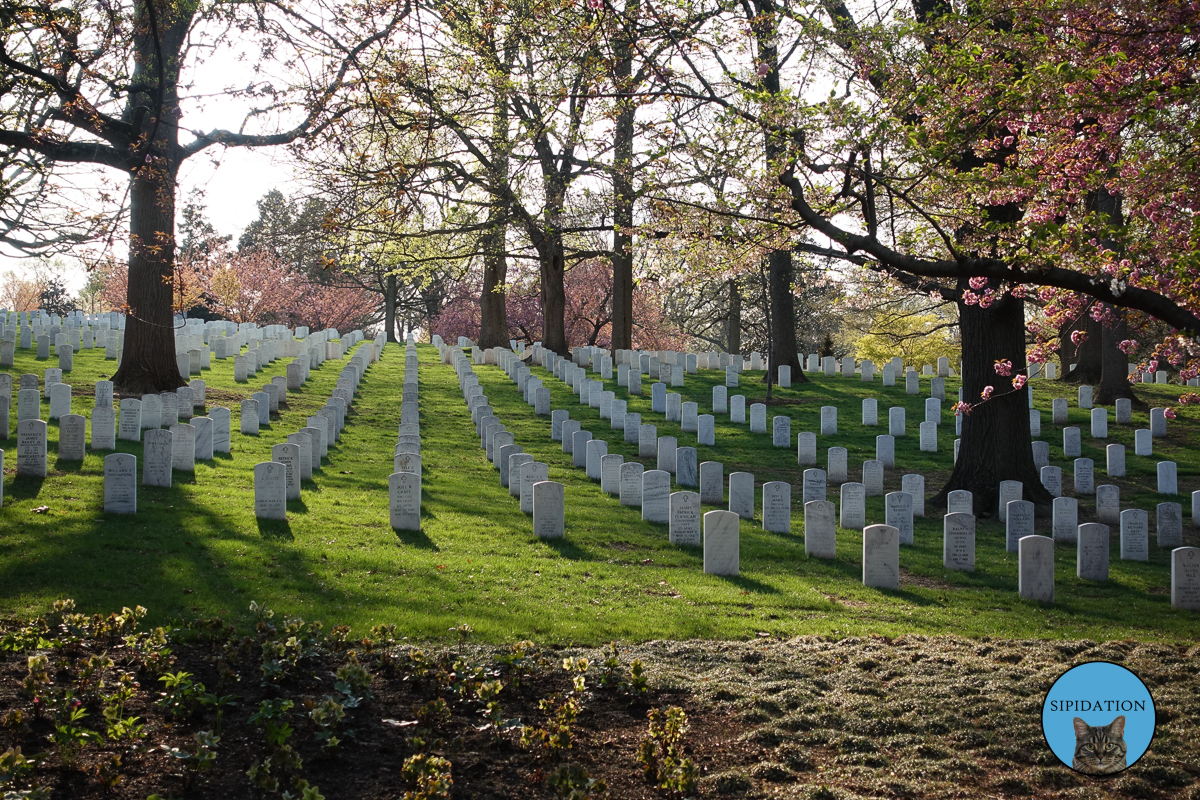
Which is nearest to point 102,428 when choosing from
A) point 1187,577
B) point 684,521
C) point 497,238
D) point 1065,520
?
point 684,521

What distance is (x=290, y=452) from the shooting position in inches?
453

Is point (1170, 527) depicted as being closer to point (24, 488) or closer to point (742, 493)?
point (742, 493)

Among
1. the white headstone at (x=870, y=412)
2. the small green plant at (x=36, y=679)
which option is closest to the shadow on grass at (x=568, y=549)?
the small green plant at (x=36, y=679)

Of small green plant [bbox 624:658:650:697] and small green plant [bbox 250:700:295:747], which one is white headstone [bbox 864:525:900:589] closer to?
small green plant [bbox 624:658:650:697]

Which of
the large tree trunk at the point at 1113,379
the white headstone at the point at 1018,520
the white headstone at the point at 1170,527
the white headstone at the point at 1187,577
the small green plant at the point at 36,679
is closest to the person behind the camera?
the small green plant at the point at 36,679

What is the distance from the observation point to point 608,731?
526 centimetres

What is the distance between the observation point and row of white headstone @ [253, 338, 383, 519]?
1038cm

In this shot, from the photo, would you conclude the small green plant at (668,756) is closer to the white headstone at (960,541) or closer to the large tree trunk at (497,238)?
the white headstone at (960,541)

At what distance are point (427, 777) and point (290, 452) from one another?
8.05 meters

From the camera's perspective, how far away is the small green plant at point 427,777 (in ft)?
13.4

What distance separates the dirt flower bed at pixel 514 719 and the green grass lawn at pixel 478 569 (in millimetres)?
976

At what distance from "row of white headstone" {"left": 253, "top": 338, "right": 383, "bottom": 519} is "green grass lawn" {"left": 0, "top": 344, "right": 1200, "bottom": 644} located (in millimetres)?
272

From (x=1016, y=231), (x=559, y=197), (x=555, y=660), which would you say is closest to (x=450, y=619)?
(x=555, y=660)

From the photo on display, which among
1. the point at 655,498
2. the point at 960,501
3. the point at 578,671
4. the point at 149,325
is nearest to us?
the point at 578,671
